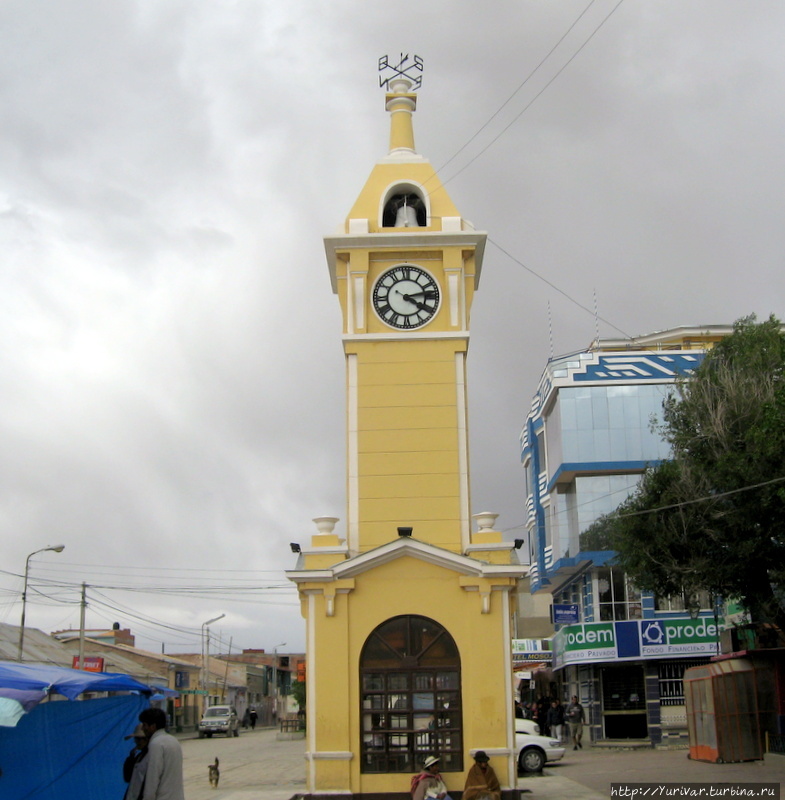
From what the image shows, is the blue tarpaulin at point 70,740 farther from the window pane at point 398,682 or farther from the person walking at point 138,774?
the window pane at point 398,682

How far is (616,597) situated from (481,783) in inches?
926

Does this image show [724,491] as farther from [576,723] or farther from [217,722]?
[217,722]

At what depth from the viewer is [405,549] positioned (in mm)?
19094

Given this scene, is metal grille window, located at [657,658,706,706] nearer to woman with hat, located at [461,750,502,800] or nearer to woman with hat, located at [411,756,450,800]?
woman with hat, located at [461,750,502,800]

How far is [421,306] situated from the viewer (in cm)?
2150

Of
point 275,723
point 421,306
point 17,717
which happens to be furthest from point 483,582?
point 275,723

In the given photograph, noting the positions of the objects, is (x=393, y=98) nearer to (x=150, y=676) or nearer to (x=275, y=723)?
(x=150, y=676)

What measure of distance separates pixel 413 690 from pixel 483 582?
2.35m

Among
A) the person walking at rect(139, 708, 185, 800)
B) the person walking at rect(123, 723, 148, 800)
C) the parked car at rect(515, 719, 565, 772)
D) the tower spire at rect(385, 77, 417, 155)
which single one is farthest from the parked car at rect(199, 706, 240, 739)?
the person walking at rect(139, 708, 185, 800)

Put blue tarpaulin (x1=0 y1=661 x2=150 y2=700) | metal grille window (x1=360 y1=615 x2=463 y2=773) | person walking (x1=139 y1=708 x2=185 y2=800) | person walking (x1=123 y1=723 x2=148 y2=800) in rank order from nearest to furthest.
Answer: person walking (x1=139 y1=708 x2=185 y2=800)
person walking (x1=123 y1=723 x2=148 y2=800)
blue tarpaulin (x1=0 y1=661 x2=150 y2=700)
metal grille window (x1=360 y1=615 x2=463 y2=773)

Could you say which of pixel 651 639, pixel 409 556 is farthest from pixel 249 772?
pixel 651 639

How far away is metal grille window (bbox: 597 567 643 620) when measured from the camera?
36.3 m

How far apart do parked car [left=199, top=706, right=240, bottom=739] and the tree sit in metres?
37.0

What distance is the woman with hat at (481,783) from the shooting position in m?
14.0
